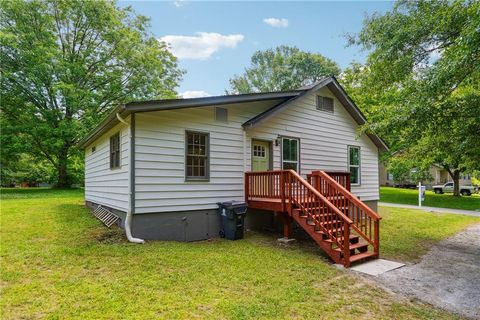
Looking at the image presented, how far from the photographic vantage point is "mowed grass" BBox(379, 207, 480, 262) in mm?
7319

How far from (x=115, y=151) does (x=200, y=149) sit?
2523mm

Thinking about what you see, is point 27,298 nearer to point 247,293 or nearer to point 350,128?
point 247,293

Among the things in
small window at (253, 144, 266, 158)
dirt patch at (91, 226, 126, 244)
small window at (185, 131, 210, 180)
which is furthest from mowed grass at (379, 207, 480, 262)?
dirt patch at (91, 226, 126, 244)

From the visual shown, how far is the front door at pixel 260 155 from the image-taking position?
30.6 ft

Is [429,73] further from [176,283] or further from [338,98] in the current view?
[176,283]

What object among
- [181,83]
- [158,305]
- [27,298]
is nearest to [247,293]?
[158,305]

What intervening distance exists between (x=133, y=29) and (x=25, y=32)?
7680 mm

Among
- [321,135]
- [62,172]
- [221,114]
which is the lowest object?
[62,172]

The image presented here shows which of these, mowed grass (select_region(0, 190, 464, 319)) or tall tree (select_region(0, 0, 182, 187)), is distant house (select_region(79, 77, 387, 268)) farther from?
tall tree (select_region(0, 0, 182, 187))

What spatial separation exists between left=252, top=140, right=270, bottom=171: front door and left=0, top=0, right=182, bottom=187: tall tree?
46.0ft

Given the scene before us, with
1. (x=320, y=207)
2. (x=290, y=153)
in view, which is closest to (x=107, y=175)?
(x=290, y=153)

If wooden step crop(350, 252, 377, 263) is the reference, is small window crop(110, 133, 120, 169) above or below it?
above

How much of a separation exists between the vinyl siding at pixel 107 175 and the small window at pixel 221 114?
245 centimetres

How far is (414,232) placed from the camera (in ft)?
32.7
